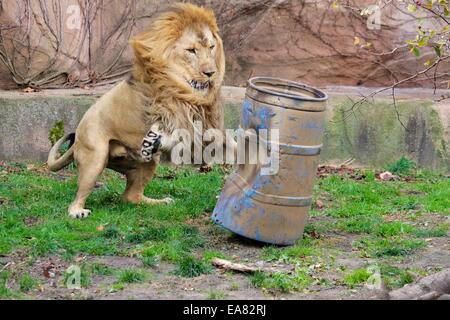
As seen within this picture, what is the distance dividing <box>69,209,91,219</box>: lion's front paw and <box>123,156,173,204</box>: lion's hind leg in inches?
26.5

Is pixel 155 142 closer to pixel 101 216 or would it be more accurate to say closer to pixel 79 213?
pixel 101 216

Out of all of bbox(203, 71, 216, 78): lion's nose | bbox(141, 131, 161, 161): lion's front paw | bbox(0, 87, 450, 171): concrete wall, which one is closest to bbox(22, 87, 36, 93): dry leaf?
bbox(0, 87, 450, 171): concrete wall

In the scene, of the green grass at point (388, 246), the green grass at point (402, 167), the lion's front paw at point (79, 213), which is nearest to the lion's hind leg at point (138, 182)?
the lion's front paw at point (79, 213)

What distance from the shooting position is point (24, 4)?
412 inches

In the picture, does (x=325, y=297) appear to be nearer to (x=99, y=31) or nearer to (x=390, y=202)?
(x=390, y=202)

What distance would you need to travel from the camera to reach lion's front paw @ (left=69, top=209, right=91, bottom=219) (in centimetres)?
741

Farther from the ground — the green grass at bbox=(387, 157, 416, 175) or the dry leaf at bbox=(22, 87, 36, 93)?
the dry leaf at bbox=(22, 87, 36, 93)

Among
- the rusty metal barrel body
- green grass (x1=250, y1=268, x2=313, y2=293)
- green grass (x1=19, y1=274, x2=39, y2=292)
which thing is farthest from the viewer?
the rusty metal barrel body

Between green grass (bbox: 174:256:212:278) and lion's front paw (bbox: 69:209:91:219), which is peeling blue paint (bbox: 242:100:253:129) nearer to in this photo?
green grass (bbox: 174:256:212:278)

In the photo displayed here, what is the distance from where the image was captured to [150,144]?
7.27 metres

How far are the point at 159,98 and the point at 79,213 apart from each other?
119 cm

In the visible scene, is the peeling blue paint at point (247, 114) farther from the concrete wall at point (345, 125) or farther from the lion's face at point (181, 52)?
the concrete wall at point (345, 125)

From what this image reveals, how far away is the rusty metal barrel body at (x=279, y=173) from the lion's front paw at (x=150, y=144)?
2.78ft
